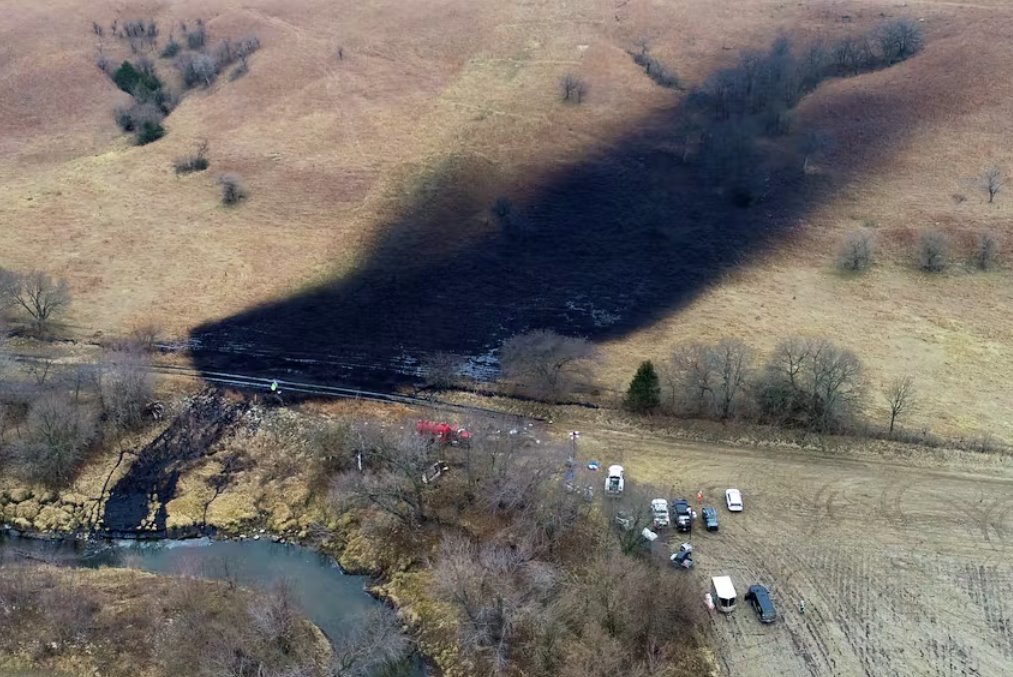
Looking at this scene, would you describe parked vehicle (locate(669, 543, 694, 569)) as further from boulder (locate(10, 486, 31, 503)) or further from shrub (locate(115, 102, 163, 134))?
shrub (locate(115, 102, 163, 134))

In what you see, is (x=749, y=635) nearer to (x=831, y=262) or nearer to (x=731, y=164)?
(x=831, y=262)

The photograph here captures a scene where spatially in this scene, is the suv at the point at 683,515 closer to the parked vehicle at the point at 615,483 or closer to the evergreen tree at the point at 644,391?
the parked vehicle at the point at 615,483

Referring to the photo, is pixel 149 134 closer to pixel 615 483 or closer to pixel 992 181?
pixel 615 483

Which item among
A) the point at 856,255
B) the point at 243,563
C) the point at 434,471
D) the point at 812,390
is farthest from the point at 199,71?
the point at 812,390

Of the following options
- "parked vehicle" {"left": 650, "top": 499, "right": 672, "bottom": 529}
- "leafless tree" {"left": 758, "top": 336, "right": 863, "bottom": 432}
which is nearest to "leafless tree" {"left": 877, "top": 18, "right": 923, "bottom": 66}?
"leafless tree" {"left": 758, "top": 336, "right": 863, "bottom": 432}

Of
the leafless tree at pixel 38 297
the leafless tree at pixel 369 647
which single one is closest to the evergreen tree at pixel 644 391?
the leafless tree at pixel 369 647
